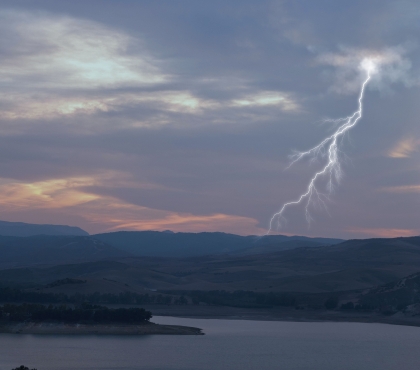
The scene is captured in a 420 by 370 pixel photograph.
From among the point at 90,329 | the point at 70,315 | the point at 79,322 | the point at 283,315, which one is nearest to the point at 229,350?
the point at 90,329

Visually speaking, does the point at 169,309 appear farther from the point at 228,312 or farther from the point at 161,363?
the point at 161,363

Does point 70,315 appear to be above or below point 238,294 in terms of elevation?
below

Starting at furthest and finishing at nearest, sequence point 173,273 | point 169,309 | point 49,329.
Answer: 1. point 173,273
2. point 169,309
3. point 49,329

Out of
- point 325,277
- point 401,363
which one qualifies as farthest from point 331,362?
point 325,277

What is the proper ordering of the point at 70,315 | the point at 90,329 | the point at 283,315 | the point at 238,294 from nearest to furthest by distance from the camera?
1. the point at 90,329
2. the point at 70,315
3. the point at 283,315
4. the point at 238,294

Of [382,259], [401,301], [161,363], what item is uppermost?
[382,259]

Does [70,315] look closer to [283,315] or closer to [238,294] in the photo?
[283,315]

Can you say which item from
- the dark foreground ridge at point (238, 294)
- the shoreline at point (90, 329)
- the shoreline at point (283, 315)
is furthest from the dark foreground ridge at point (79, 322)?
the shoreline at point (283, 315)
